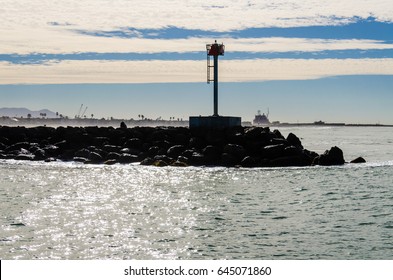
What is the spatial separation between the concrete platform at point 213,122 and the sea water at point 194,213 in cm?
692

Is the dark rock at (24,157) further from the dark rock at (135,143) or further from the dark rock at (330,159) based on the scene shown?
the dark rock at (330,159)

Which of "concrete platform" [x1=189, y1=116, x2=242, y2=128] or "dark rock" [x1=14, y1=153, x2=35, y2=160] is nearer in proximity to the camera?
"dark rock" [x1=14, y1=153, x2=35, y2=160]

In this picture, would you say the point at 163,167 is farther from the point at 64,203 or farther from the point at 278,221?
the point at 278,221

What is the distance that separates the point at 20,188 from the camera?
1158 inches

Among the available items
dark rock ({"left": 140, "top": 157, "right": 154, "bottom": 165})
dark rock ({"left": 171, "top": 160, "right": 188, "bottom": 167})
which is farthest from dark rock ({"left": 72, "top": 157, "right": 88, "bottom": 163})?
dark rock ({"left": 171, "top": 160, "right": 188, "bottom": 167})

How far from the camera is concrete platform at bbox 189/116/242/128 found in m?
43.2

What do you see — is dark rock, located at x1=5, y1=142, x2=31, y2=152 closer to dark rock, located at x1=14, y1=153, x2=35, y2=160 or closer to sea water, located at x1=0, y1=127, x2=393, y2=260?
dark rock, located at x1=14, y1=153, x2=35, y2=160

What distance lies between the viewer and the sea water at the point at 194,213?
1658cm

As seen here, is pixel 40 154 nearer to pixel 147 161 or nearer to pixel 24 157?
pixel 24 157

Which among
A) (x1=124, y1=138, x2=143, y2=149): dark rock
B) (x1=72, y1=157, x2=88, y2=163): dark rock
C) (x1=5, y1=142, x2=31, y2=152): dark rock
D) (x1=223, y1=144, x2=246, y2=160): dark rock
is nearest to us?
(x1=223, y1=144, x2=246, y2=160): dark rock

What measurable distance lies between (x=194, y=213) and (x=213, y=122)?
2118 centimetres

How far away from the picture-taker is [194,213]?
2258cm

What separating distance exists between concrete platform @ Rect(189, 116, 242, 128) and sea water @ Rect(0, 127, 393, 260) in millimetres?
6915

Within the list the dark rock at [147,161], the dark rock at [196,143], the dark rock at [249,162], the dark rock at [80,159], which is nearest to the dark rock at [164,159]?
the dark rock at [147,161]
